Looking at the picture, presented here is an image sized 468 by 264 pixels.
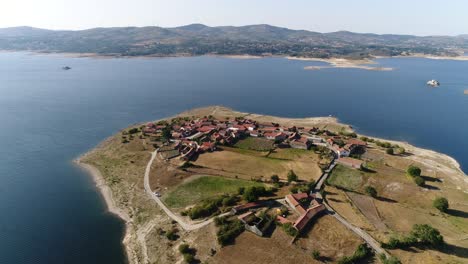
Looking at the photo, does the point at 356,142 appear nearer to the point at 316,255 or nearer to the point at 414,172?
the point at 414,172

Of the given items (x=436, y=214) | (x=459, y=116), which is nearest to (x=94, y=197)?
(x=436, y=214)

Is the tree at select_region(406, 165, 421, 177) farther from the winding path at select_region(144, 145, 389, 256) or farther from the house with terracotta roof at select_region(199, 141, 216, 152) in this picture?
the house with terracotta roof at select_region(199, 141, 216, 152)

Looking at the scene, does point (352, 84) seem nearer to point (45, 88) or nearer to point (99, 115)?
point (99, 115)

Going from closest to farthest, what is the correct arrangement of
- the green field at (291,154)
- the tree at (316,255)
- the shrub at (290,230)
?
1. the tree at (316,255)
2. the shrub at (290,230)
3. the green field at (291,154)

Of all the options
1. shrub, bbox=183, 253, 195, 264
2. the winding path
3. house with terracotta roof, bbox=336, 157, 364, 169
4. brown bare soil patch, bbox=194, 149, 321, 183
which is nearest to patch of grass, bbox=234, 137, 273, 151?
brown bare soil patch, bbox=194, 149, 321, 183

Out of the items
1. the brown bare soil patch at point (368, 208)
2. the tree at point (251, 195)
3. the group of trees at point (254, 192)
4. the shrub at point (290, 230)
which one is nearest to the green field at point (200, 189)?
the group of trees at point (254, 192)

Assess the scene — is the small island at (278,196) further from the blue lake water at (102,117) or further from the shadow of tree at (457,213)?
the blue lake water at (102,117)

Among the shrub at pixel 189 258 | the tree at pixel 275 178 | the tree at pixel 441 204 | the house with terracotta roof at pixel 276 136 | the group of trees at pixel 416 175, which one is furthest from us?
the house with terracotta roof at pixel 276 136
